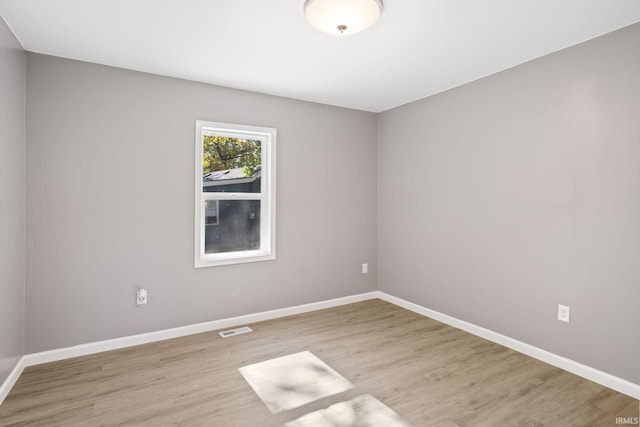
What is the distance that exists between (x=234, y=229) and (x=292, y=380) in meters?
1.75

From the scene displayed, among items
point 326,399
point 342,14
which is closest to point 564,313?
point 326,399

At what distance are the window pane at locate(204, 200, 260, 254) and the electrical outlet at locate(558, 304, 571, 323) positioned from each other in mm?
2836

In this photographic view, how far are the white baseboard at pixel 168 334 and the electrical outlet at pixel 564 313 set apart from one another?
7.29ft

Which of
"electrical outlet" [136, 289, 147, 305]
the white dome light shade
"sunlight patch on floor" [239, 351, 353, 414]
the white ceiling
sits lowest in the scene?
"sunlight patch on floor" [239, 351, 353, 414]

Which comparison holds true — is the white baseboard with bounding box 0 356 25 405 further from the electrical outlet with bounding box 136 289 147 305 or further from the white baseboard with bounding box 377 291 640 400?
the white baseboard with bounding box 377 291 640 400

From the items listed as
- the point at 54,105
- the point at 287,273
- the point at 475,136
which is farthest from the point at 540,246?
the point at 54,105

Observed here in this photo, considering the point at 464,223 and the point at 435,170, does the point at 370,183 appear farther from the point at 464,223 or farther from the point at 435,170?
the point at 464,223

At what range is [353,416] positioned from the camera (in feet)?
6.72

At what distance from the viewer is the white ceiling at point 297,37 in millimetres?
2064

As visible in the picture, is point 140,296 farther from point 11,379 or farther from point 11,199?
point 11,199

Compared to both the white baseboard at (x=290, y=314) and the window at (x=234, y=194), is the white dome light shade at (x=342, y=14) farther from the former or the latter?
the white baseboard at (x=290, y=314)

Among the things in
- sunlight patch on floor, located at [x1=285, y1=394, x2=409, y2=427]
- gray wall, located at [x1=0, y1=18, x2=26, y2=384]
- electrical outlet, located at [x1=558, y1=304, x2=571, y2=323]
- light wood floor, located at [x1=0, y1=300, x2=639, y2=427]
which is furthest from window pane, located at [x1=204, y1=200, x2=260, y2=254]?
electrical outlet, located at [x1=558, y1=304, x2=571, y2=323]

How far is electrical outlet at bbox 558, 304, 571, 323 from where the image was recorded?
258cm

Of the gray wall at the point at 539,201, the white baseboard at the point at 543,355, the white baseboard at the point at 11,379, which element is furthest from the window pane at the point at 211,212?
the white baseboard at the point at 543,355
